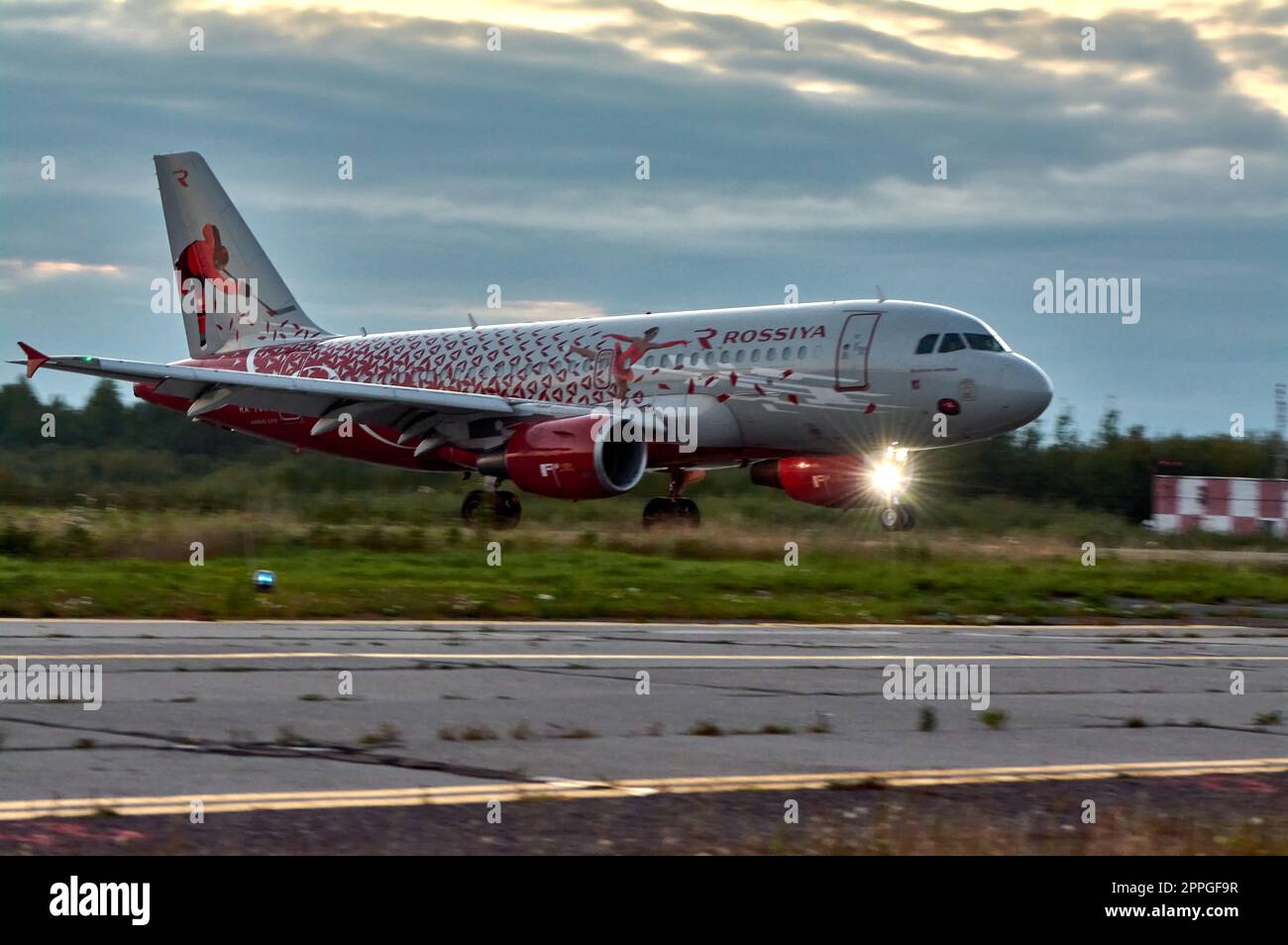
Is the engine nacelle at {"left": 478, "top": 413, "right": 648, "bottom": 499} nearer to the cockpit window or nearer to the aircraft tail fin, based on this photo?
the cockpit window

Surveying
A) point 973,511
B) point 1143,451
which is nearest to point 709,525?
point 973,511

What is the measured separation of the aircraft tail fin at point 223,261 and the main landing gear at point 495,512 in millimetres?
8227

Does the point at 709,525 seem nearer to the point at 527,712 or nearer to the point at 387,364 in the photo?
the point at 387,364

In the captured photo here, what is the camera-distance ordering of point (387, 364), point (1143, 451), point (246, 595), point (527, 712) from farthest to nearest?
point (1143, 451), point (387, 364), point (246, 595), point (527, 712)

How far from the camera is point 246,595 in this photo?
1727 centimetres

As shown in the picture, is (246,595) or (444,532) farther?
(444,532)

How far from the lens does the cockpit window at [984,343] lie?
1045 inches

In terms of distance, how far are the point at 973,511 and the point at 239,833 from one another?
32983 mm

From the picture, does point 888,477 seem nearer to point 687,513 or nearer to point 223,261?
point 687,513

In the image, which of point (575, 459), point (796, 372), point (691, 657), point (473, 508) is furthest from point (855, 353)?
point (691, 657)

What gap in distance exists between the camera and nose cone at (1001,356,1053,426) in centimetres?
2605

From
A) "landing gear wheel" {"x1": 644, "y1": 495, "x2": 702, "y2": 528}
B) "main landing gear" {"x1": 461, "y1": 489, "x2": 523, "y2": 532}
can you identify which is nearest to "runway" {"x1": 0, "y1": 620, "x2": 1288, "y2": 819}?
"main landing gear" {"x1": 461, "y1": 489, "x2": 523, "y2": 532}

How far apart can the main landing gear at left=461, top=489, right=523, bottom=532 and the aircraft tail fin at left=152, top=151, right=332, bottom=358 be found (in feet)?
27.0

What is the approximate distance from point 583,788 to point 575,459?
1865cm
